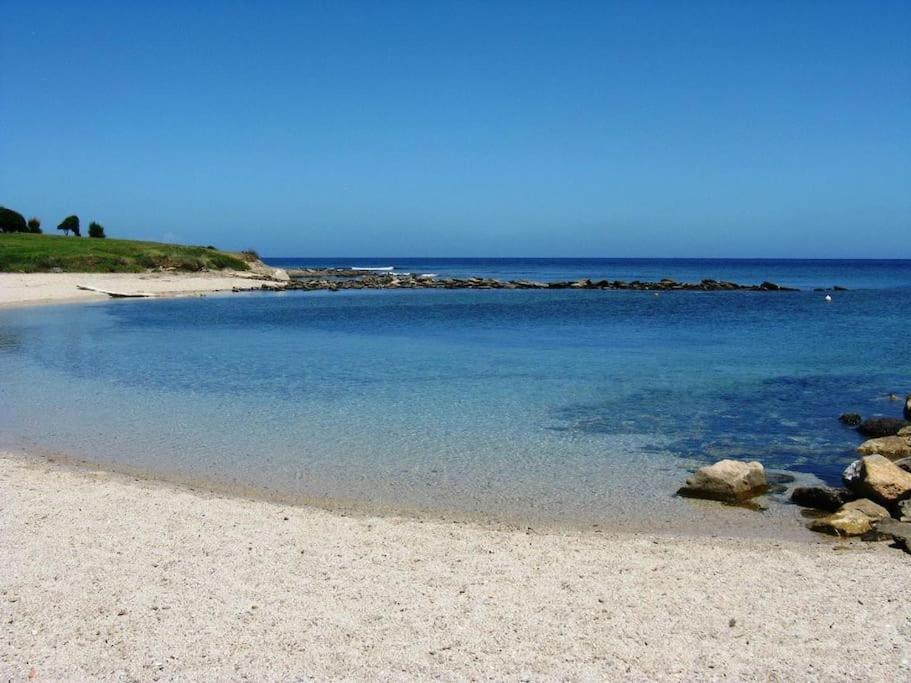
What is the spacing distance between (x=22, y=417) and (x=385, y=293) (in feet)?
165

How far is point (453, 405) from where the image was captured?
16.0 meters

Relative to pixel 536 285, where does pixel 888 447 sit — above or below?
below

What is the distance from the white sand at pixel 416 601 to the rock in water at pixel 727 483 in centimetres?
149

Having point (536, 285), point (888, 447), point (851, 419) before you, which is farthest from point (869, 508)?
point (536, 285)

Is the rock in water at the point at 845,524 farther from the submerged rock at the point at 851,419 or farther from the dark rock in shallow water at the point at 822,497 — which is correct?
the submerged rock at the point at 851,419

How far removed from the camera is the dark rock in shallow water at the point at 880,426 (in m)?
13.7

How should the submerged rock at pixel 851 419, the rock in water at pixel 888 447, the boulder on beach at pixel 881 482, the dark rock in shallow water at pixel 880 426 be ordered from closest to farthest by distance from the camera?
the boulder on beach at pixel 881 482 → the rock in water at pixel 888 447 → the dark rock in shallow water at pixel 880 426 → the submerged rock at pixel 851 419

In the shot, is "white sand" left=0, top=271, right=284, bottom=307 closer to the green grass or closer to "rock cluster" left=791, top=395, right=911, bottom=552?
the green grass

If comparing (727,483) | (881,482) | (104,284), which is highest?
(104,284)

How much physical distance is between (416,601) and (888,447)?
31.1 ft

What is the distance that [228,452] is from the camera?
40.3 feet

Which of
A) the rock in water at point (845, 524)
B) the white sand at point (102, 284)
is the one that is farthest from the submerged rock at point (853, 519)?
the white sand at point (102, 284)

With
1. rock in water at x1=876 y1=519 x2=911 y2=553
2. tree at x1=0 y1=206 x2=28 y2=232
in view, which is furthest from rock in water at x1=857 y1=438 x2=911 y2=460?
tree at x1=0 y1=206 x2=28 y2=232

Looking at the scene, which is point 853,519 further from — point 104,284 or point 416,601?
point 104,284
